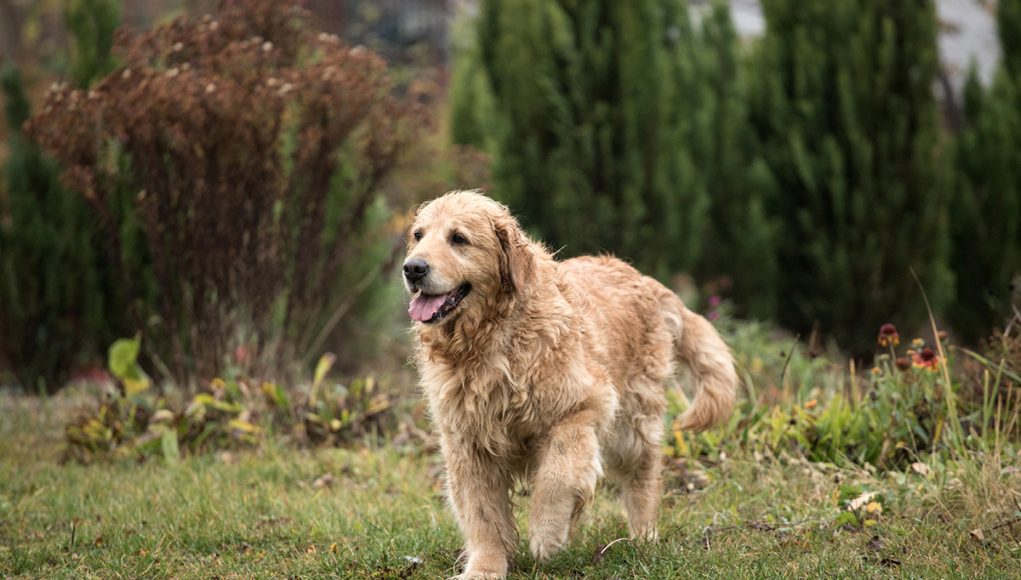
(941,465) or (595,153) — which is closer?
(941,465)

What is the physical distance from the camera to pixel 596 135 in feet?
31.5

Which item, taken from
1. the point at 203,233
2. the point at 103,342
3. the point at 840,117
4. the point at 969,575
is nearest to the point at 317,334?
the point at 103,342

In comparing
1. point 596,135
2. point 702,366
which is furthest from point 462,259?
point 596,135

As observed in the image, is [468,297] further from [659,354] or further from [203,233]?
[203,233]

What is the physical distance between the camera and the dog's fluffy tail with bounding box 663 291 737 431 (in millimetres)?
5023

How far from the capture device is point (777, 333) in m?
10.3

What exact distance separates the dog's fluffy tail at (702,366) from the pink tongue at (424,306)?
142 centimetres

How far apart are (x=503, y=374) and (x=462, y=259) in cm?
46

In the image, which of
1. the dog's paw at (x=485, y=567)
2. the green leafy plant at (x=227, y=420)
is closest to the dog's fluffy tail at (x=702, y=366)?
the dog's paw at (x=485, y=567)

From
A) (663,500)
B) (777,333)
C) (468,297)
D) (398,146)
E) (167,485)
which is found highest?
(468,297)

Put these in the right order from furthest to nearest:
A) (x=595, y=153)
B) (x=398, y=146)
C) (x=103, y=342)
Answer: (x=595, y=153), (x=103, y=342), (x=398, y=146)

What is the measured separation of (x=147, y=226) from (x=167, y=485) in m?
2.02

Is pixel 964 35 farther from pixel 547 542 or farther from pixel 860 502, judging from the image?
pixel 547 542

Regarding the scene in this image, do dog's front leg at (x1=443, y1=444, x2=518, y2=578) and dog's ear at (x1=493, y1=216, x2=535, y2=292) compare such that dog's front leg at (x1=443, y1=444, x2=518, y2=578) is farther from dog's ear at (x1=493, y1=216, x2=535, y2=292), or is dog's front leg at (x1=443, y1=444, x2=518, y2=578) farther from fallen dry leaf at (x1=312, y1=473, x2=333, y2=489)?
fallen dry leaf at (x1=312, y1=473, x2=333, y2=489)
